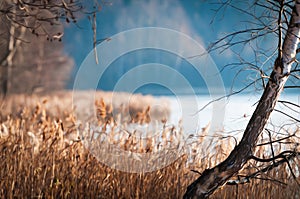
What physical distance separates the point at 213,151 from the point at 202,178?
818mm

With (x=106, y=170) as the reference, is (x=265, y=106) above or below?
above

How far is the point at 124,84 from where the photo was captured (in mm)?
3043

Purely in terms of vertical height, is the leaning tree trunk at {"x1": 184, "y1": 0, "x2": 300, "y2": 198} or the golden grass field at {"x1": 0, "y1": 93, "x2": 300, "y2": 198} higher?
the leaning tree trunk at {"x1": 184, "y1": 0, "x2": 300, "y2": 198}

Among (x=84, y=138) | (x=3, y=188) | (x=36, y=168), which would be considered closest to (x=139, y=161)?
(x=84, y=138)

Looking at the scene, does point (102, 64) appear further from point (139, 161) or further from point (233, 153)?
point (233, 153)

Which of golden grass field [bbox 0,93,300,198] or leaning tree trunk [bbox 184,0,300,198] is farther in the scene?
golden grass field [bbox 0,93,300,198]

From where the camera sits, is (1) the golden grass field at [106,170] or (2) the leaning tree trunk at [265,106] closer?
(2) the leaning tree trunk at [265,106]

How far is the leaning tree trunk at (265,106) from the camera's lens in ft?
7.23

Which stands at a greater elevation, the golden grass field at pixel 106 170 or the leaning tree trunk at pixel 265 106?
the leaning tree trunk at pixel 265 106

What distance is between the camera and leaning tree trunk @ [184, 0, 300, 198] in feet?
7.23

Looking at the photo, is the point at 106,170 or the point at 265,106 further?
the point at 106,170

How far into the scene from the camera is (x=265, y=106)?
2209 mm

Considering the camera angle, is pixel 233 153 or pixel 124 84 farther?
pixel 124 84

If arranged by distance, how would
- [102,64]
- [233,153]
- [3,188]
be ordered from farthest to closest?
[102,64] → [3,188] → [233,153]
